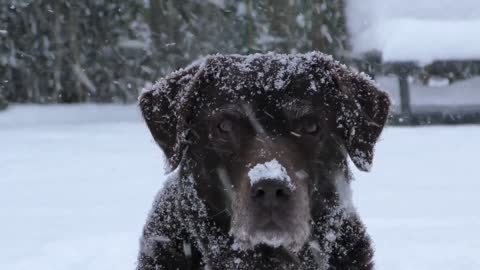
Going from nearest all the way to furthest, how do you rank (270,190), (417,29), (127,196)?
(270,190) → (127,196) → (417,29)

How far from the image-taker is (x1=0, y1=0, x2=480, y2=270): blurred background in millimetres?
6074

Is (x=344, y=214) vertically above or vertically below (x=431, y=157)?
above

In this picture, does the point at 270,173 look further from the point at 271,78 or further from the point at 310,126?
the point at 271,78

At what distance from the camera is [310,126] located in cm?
301

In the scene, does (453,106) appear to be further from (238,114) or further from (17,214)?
(238,114)

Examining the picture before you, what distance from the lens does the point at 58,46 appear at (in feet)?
32.7

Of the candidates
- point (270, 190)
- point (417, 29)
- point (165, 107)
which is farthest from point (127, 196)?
point (417, 29)

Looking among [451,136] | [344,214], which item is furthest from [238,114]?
[451,136]

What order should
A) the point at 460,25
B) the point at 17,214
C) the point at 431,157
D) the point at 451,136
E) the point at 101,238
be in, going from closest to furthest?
the point at 101,238
the point at 17,214
the point at 431,157
the point at 451,136
the point at 460,25

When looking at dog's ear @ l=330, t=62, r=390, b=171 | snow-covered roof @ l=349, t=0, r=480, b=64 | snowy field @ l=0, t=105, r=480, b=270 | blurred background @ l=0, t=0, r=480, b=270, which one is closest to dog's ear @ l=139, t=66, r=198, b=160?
dog's ear @ l=330, t=62, r=390, b=171

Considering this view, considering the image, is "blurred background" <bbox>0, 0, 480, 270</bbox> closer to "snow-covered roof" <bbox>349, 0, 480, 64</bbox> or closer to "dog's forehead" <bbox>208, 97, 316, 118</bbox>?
"snow-covered roof" <bbox>349, 0, 480, 64</bbox>

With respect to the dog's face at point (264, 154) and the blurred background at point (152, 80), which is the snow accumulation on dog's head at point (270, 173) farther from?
the blurred background at point (152, 80)

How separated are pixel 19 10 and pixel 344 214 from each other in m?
7.65

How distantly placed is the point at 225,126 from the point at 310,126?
1.12 feet
